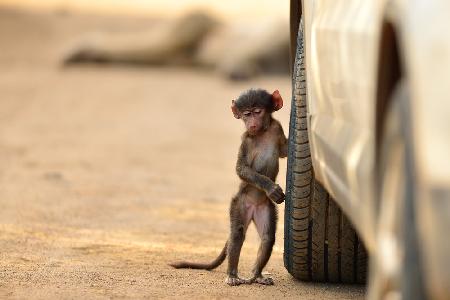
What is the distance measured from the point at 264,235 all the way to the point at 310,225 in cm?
48

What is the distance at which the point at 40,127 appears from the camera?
45.0ft

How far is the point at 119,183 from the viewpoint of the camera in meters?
9.63

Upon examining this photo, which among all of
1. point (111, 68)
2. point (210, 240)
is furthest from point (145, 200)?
point (111, 68)

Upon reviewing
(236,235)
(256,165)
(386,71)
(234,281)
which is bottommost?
(234,281)

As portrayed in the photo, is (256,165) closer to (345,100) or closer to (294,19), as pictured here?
(294,19)

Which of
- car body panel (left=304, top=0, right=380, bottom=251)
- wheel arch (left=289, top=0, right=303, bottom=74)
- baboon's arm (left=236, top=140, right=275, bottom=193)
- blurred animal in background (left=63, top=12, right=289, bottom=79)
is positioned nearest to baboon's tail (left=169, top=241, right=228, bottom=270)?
baboon's arm (left=236, top=140, right=275, bottom=193)

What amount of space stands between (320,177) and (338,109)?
2.45 ft

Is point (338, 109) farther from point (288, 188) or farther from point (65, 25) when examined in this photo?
point (65, 25)

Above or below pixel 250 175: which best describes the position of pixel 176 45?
above

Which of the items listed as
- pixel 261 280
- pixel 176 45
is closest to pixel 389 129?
pixel 261 280

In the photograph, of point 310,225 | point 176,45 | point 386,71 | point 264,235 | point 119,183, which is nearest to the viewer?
point 386,71

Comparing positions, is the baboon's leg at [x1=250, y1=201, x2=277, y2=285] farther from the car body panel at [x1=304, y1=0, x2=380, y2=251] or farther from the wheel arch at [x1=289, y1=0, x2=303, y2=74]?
the car body panel at [x1=304, y1=0, x2=380, y2=251]

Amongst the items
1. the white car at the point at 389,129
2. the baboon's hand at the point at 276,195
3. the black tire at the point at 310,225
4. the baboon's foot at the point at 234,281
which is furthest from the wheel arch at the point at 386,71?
the baboon's foot at the point at 234,281

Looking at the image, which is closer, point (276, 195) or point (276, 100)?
point (276, 195)
